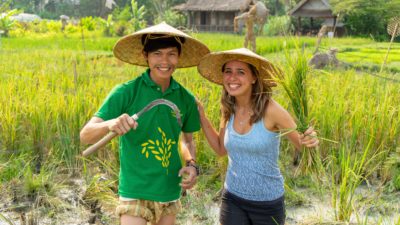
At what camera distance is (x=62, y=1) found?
1673 inches

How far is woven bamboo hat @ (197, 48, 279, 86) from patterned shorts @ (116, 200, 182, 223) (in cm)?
59

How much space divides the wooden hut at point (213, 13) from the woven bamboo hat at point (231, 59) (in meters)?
21.0

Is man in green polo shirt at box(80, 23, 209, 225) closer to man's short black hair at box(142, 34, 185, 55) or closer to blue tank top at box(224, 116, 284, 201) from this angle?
man's short black hair at box(142, 34, 185, 55)

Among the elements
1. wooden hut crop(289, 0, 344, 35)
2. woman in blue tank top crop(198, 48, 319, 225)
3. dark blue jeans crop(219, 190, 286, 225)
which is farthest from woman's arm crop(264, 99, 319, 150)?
wooden hut crop(289, 0, 344, 35)

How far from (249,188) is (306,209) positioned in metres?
0.89

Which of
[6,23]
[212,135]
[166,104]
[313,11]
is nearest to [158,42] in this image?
[166,104]

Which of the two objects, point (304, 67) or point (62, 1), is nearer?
point (304, 67)

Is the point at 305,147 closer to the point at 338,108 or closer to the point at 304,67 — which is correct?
the point at 304,67

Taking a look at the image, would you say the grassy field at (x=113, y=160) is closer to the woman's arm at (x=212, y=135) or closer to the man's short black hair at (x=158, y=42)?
the woman's arm at (x=212, y=135)

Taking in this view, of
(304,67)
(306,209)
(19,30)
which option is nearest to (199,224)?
(306,209)

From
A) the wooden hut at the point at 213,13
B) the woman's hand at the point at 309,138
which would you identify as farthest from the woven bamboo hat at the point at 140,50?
the wooden hut at the point at 213,13

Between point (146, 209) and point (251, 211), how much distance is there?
40 cm

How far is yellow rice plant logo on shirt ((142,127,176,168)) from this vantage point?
66.2 inches

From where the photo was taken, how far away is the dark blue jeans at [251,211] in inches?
66.9
